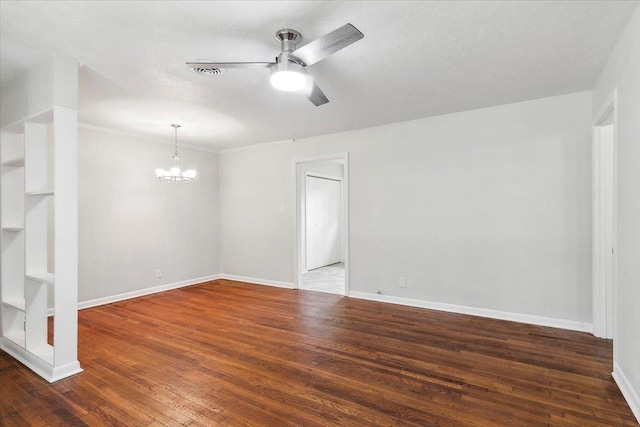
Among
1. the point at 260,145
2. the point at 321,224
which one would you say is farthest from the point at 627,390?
the point at 321,224

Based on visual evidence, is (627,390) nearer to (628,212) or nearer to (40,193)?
(628,212)

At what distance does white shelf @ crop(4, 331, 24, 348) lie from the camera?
2.85m

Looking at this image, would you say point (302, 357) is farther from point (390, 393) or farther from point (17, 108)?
point (17, 108)

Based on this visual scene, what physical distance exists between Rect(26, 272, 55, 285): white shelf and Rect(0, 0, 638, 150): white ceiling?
1.75m

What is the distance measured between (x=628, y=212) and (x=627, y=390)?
3.82 feet

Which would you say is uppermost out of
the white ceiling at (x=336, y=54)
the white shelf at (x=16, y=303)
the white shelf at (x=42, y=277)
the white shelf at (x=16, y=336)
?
the white ceiling at (x=336, y=54)

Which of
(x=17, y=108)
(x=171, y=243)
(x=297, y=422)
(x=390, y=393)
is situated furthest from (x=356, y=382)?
(x=171, y=243)

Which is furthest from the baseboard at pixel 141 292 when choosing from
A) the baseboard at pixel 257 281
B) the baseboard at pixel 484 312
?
the baseboard at pixel 484 312

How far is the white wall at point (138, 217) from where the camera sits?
14.6 feet

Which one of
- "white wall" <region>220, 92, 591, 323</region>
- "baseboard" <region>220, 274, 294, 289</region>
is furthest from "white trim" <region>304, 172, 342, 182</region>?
"baseboard" <region>220, 274, 294, 289</region>

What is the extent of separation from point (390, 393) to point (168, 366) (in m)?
1.81

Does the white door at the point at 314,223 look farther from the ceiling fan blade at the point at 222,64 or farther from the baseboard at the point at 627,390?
the baseboard at the point at 627,390

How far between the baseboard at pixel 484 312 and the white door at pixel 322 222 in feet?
8.96

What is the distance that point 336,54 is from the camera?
8.20 ft
